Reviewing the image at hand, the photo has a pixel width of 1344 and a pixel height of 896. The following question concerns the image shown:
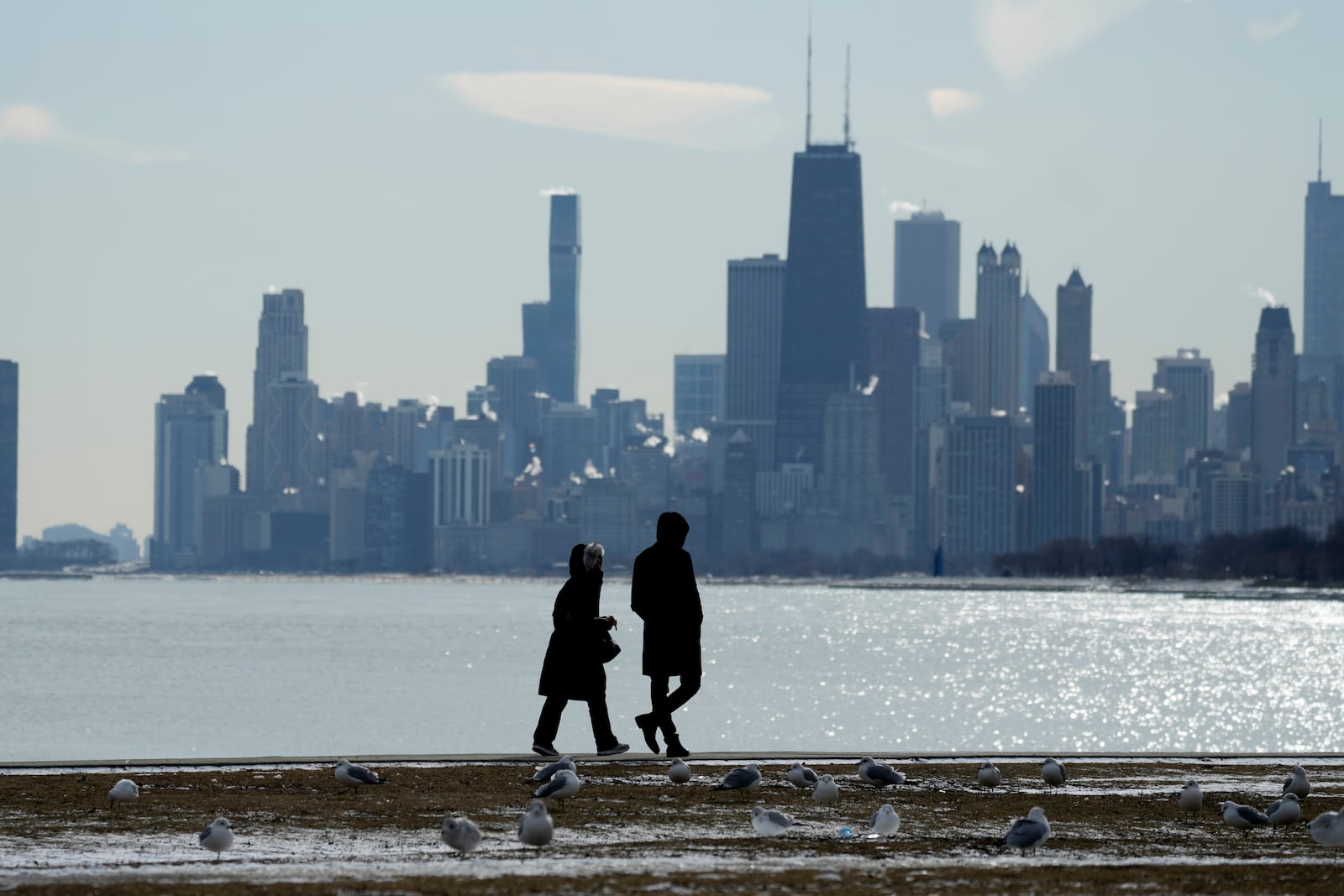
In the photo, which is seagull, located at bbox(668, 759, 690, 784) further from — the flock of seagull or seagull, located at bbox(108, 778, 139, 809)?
seagull, located at bbox(108, 778, 139, 809)

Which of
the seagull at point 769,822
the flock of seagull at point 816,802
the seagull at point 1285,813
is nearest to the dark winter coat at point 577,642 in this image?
the flock of seagull at point 816,802

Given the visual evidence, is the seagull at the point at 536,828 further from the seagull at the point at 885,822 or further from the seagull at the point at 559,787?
the seagull at the point at 559,787

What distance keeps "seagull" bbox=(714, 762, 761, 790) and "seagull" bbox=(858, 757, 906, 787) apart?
929mm

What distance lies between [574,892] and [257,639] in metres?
116

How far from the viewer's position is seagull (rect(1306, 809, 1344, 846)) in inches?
516

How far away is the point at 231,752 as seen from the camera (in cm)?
4712

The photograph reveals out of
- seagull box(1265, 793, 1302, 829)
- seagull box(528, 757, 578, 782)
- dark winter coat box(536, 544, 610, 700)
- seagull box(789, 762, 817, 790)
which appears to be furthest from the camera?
dark winter coat box(536, 544, 610, 700)

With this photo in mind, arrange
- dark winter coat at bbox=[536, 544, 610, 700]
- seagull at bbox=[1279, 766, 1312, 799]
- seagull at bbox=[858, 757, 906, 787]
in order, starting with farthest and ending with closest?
dark winter coat at bbox=[536, 544, 610, 700]
seagull at bbox=[858, 757, 906, 787]
seagull at bbox=[1279, 766, 1312, 799]

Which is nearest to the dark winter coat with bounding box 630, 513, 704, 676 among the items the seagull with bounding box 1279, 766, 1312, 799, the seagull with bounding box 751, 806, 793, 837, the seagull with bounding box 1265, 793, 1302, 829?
the seagull with bounding box 1279, 766, 1312, 799

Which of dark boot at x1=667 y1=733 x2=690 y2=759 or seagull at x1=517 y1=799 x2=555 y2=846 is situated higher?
seagull at x1=517 y1=799 x2=555 y2=846

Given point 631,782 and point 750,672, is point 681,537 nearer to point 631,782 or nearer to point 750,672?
point 631,782

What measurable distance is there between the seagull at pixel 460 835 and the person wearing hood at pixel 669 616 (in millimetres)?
8391

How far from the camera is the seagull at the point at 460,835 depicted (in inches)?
491

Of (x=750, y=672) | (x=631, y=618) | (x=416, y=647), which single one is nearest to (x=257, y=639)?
(x=416, y=647)
